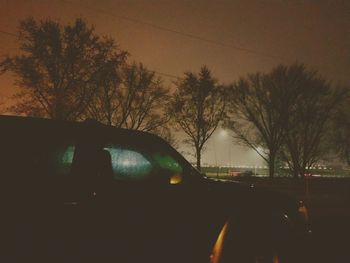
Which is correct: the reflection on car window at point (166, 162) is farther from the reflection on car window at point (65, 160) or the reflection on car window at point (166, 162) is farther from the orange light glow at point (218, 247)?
the reflection on car window at point (65, 160)

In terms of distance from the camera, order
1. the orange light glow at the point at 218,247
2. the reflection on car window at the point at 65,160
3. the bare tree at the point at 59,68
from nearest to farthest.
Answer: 1. the reflection on car window at the point at 65,160
2. the orange light glow at the point at 218,247
3. the bare tree at the point at 59,68

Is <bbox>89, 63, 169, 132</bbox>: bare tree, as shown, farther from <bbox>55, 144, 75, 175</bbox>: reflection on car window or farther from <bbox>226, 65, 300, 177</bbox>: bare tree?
<bbox>55, 144, 75, 175</bbox>: reflection on car window

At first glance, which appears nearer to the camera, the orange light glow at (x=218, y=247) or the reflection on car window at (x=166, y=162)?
the orange light glow at (x=218, y=247)

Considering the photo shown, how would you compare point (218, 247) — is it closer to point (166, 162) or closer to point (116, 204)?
point (166, 162)

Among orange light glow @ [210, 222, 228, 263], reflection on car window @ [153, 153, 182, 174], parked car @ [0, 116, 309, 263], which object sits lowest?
orange light glow @ [210, 222, 228, 263]

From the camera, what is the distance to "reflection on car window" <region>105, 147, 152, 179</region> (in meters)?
3.72

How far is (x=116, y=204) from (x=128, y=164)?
645 millimetres

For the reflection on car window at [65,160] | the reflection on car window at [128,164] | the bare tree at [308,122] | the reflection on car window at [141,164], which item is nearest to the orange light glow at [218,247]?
the reflection on car window at [141,164]

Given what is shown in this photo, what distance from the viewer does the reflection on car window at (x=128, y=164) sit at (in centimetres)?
372

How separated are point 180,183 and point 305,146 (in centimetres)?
3764

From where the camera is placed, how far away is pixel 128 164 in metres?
3.88

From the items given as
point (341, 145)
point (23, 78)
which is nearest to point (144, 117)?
point (23, 78)

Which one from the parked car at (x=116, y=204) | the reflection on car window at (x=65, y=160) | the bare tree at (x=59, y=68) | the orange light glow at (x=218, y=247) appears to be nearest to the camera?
the parked car at (x=116, y=204)

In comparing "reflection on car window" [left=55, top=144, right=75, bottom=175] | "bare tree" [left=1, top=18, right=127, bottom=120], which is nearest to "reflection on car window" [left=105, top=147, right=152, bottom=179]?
"reflection on car window" [left=55, top=144, right=75, bottom=175]
